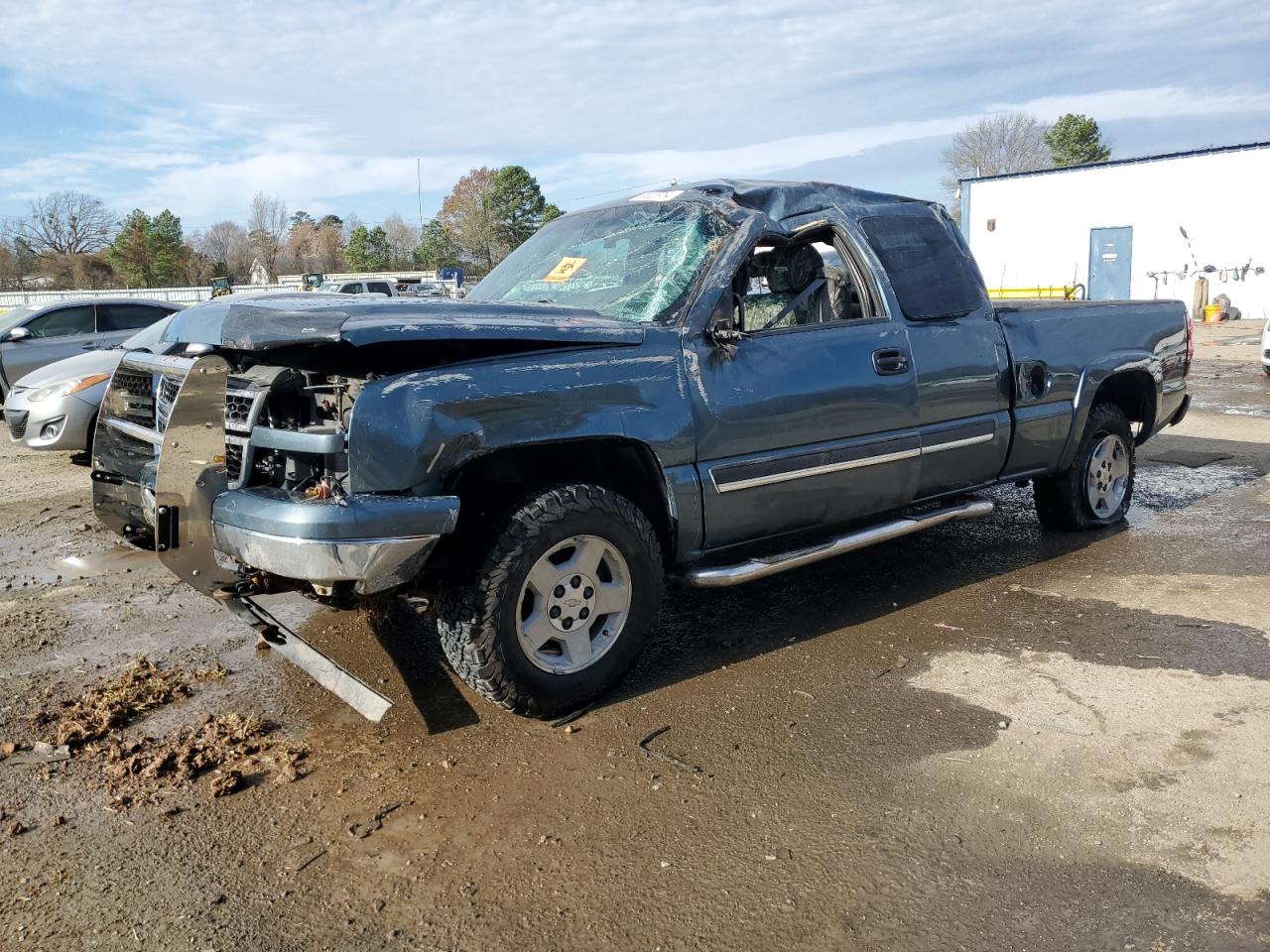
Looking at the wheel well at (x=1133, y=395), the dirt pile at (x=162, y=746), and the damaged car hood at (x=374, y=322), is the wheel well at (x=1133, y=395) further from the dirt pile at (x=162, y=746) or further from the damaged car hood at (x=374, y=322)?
the dirt pile at (x=162, y=746)

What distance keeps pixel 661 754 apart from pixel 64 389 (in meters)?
6.94

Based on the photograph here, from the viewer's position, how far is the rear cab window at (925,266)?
16.6ft

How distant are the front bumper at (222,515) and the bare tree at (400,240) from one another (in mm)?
77766

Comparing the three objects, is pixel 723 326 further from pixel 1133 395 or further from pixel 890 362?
pixel 1133 395

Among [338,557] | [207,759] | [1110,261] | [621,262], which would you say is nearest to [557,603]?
[338,557]

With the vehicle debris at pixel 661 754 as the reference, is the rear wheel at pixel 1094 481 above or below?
above

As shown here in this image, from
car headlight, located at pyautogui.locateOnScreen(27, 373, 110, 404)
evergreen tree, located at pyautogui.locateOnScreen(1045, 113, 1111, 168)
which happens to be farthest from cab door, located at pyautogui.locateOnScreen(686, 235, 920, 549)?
evergreen tree, located at pyautogui.locateOnScreen(1045, 113, 1111, 168)

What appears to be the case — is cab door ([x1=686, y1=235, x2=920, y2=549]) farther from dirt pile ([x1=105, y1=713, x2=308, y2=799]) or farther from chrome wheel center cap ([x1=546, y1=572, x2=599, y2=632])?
dirt pile ([x1=105, y1=713, x2=308, y2=799])

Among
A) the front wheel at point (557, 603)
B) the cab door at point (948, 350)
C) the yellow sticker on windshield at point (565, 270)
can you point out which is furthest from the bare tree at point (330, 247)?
the front wheel at point (557, 603)

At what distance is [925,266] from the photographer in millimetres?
5230

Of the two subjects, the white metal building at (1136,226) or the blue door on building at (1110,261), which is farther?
the blue door on building at (1110,261)

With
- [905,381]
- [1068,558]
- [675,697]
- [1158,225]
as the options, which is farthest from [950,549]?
[1158,225]

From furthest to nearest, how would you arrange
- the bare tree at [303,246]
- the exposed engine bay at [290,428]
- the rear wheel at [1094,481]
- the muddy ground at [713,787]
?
the bare tree at [303,246] < the rear wheel at [1094,481] < the exposed engine bay at [290,428] < the muddy ground at [713,787]

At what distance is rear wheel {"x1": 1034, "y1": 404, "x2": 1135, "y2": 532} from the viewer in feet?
20.6
